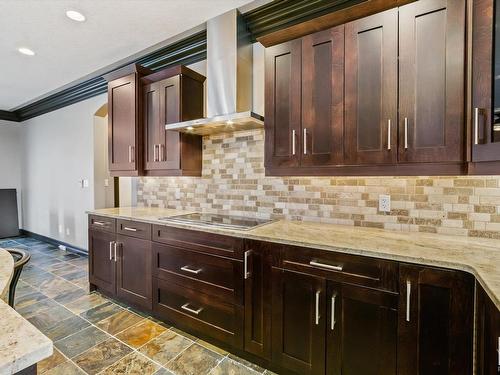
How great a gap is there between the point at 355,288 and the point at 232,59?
2063mm

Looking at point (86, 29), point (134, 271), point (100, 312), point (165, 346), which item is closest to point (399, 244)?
point (165, 346)

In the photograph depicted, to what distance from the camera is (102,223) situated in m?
2.85

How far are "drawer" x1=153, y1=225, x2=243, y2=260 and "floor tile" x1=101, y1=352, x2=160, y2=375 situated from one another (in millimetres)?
832

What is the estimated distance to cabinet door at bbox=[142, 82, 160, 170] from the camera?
2.82 metres

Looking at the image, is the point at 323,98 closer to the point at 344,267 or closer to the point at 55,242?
the point at 344,267

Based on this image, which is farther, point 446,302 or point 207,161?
point 207,161

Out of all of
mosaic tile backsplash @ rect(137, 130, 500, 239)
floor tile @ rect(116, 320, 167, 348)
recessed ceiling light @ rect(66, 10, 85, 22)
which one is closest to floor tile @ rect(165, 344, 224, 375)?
floor tile @ rect(116, 320, 167, 348)

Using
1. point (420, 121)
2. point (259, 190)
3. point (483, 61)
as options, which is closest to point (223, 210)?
point (259, 190)

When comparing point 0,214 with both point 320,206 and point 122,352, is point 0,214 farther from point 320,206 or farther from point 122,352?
point 320,206

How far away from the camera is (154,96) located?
2.83 m

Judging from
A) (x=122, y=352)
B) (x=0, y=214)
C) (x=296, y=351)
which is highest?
(x=0, y=214)

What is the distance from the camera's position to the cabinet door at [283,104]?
1963 millimetres

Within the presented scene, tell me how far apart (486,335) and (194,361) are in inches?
67.9

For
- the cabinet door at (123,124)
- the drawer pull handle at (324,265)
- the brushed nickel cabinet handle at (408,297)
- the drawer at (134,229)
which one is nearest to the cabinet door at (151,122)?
the cabinet door at (123,124)
